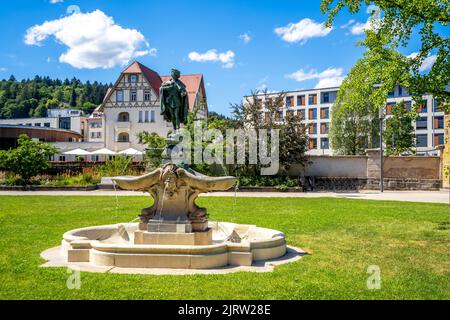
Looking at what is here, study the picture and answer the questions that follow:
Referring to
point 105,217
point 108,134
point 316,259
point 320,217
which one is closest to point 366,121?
point 108,134

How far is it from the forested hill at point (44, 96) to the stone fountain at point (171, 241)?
130243 millimetres

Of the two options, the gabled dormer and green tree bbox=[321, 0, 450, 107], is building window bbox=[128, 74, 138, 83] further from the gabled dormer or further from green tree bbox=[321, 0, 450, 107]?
green tree bbox=[321, 0, 450, 107]

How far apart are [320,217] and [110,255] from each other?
8598 millimetres

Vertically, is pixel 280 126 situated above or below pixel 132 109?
below

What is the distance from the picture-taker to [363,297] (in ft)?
18.6

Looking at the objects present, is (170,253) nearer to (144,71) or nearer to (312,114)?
(144,71)

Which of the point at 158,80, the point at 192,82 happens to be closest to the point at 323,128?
the point at 192,82

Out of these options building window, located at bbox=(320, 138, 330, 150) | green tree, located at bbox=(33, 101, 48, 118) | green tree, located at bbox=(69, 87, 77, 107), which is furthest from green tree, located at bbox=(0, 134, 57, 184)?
green tree, located at bbox=(69, 87, 77, 107)

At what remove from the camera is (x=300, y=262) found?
25.2 ft

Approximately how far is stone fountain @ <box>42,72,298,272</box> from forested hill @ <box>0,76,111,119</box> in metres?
130

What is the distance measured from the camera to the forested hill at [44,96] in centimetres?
12812

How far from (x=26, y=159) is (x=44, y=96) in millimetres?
133267

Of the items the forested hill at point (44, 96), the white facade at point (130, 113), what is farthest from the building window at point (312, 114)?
the forested hill at point (44, 96)
